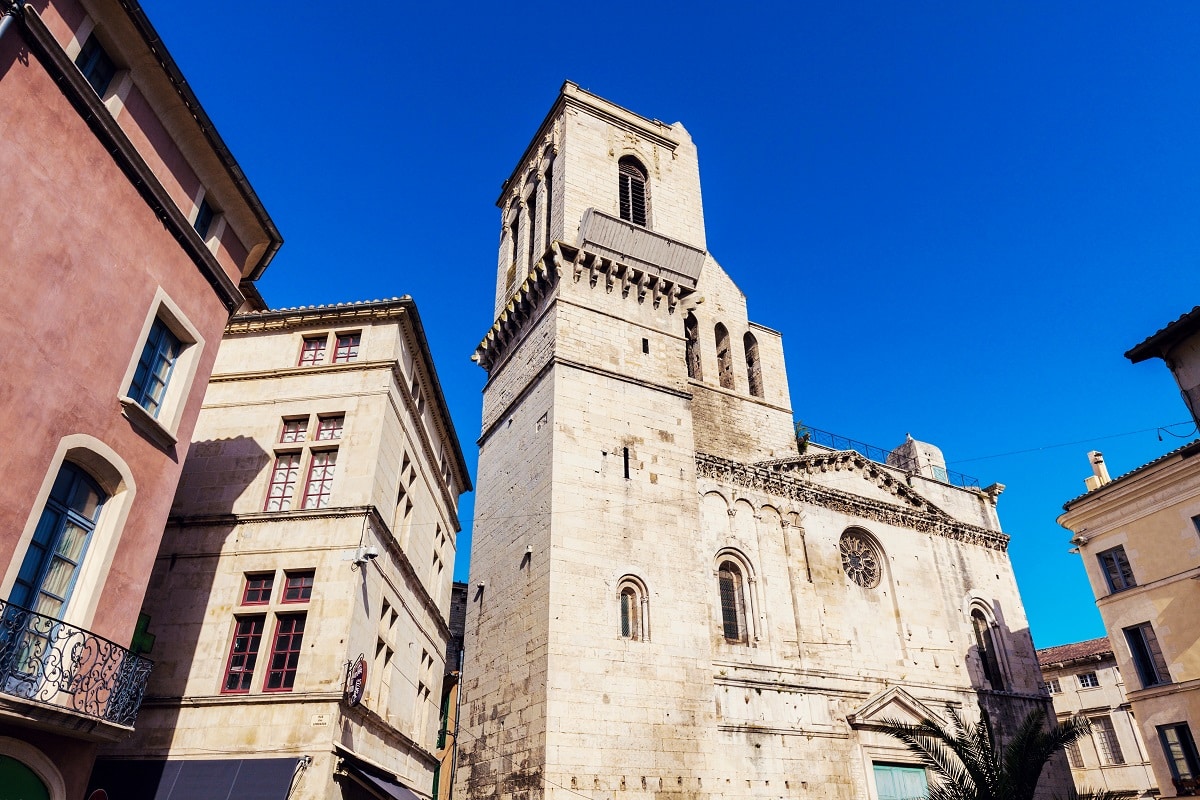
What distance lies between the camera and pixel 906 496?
102 feet

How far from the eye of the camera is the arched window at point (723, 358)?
3194cm

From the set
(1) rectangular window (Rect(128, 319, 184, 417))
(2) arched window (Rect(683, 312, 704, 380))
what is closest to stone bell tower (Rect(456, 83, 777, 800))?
(2) arched window (Rect(683, 312, 704, 380))

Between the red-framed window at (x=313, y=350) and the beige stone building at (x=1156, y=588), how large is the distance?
84.1 feet

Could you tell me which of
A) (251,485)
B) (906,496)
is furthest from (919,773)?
(251,485)

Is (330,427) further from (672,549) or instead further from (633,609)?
(672,549)

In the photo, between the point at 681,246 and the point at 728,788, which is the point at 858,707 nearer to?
the point at 728,788

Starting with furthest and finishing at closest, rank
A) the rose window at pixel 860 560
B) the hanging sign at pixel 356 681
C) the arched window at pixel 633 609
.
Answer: the rose window at pixel 860 560
the arched window at pixel 633 609
the hanging sign at pixel 356 681

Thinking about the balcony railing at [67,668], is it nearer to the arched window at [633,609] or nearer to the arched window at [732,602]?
the arched window at [633,609]

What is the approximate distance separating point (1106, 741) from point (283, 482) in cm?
4108

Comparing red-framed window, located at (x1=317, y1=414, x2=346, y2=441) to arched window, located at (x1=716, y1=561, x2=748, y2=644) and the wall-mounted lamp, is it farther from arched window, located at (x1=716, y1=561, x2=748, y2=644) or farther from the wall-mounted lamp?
arched window, located at (x1=716, y1=561, x2=748, y2=644)

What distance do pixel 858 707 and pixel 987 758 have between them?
7023mm

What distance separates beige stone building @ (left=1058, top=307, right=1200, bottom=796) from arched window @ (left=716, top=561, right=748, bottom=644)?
12.5m

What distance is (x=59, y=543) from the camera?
33.6 feet

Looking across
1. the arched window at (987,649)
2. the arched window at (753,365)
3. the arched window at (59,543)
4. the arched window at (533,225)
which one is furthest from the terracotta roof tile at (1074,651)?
the arched window at (59,543)
